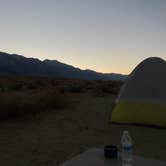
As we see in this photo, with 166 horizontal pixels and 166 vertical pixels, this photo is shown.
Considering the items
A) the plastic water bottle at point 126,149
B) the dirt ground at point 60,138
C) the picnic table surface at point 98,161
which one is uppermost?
the plastic water bottle at point 126,149

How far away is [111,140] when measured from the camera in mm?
10156

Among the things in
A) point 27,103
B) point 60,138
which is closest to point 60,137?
point 60,138

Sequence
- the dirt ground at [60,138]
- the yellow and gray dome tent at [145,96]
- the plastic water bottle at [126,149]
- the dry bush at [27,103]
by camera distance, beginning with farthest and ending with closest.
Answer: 1. the dry bush at [27,103]
2. the yellow and gray dome tent at [145,96]
3. the dirt ground at [60,138]
4. the plastic water bottle at [126,149]

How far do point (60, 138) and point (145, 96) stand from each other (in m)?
2.92

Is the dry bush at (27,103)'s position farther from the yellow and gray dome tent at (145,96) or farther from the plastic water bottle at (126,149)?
the plastic water bottle at (126,149)

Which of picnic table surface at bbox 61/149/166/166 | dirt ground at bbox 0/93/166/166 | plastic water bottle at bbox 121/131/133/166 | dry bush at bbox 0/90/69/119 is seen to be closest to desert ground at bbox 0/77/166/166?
dirt ground at bbox 0/93/166/166

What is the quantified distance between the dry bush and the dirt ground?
1.24 ft

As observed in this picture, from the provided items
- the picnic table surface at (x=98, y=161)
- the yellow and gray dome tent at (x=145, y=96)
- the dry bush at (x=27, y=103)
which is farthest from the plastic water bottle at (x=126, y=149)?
the dry bush at (x=27, y=103)

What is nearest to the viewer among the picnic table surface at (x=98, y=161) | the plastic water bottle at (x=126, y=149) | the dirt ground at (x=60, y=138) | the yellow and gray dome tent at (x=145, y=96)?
the plastic water bottle at (x=126, y=149)

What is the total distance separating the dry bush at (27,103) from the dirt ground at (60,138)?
38 centimetres

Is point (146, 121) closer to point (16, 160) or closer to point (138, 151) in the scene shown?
point (138, 151)

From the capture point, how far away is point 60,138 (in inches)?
402

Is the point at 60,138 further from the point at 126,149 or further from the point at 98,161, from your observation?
the point at 126,149

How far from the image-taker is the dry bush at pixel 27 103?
1293 cm
